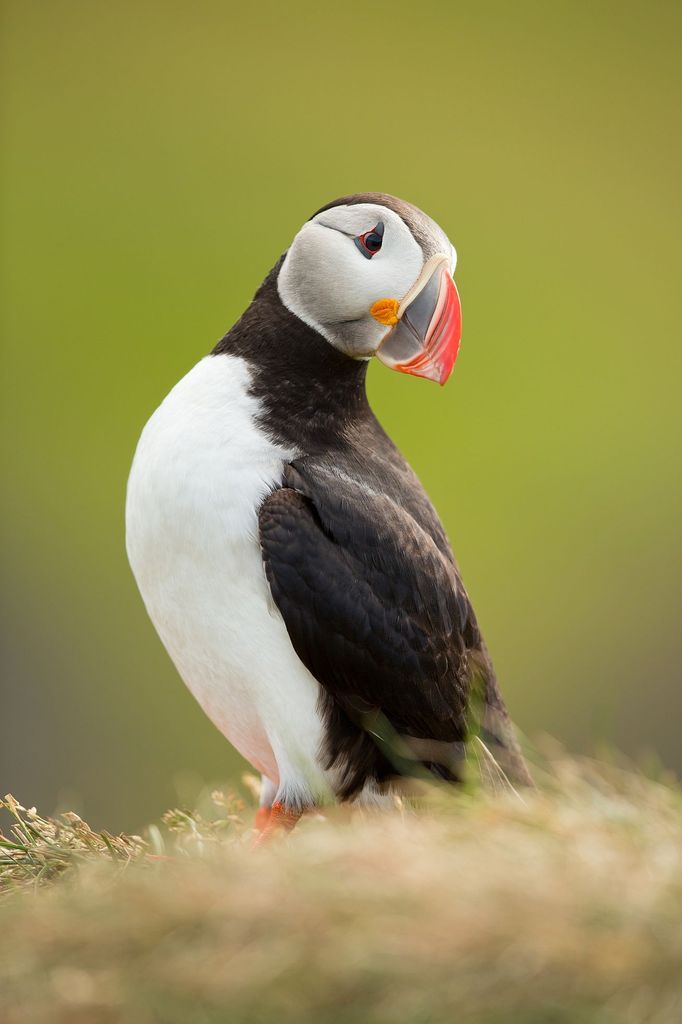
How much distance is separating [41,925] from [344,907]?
28 cm

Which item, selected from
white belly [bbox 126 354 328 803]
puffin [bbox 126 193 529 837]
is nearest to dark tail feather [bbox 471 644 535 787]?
puffin [bbox 126 193 529 837]

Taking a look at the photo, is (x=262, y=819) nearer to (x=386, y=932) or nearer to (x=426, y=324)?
(x=426, y=324)

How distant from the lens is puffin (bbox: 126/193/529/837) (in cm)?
188

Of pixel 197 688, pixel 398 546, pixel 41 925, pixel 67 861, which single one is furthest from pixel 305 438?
pixel 41 925

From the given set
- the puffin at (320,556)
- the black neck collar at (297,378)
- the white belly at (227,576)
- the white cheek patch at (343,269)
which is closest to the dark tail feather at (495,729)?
the puffin at (320,556)

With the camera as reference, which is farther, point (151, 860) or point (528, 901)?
point (151, 860)

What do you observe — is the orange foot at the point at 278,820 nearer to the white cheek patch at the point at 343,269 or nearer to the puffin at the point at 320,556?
the puffin at the point at 320,556

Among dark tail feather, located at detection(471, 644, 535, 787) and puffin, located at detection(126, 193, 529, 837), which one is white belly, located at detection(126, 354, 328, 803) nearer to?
puffin, located at detection(126, 193, 529, 837)

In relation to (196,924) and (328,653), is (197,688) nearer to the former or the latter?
(328,653)

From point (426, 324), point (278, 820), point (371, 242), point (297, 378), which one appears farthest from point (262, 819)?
point (371, 242)

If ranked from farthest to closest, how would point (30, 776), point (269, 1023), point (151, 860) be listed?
1. point (30, 776)
2. point (151, 860)
3. point (269, 1023)

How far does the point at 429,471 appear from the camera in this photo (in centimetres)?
620

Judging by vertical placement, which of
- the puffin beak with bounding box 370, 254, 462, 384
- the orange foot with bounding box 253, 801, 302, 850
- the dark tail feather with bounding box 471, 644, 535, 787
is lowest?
the orange foot with bounding box 253, 801, 302, 850

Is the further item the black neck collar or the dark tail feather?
the black neck collar
